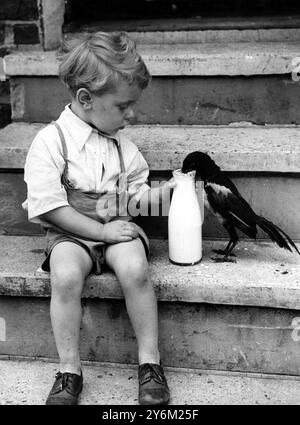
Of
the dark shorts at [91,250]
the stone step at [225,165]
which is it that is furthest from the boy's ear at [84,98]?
the dark shorts at [91,250]

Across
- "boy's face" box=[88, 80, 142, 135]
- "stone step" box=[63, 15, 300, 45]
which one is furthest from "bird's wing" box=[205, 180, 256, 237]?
"stone step" box=[63, 15, 300, 45]

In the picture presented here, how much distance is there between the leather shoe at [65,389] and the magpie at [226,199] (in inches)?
28.6

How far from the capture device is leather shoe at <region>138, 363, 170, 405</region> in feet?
6.08

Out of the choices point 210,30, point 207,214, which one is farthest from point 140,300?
point 210,30

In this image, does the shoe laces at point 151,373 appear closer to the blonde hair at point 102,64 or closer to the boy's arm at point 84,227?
the boy's arm at point 84,227

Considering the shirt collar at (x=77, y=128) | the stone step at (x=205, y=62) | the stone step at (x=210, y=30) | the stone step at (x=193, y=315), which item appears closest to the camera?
the stone step at (x=193, y=315)

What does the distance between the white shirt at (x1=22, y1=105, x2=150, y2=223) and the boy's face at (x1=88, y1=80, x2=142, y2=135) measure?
53mm

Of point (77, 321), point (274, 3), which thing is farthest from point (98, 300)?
point (274, 3)

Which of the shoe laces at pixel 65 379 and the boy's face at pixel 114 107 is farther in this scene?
the boy's face at pixel 114 107

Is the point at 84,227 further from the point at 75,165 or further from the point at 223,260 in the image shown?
the point at 223,260

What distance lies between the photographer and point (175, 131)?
2531 mm

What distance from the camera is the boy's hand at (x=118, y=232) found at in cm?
202

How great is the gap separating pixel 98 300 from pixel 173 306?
248 millimetres

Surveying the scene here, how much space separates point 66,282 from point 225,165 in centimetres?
76
